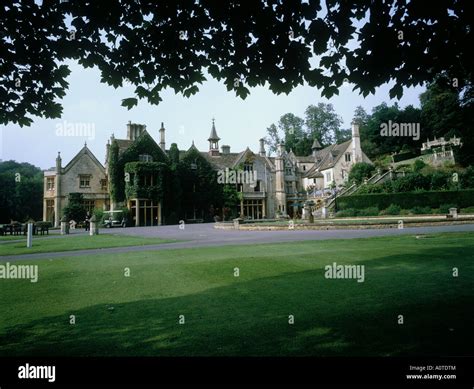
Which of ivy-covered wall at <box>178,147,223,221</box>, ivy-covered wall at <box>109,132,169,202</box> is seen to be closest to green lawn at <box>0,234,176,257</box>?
ivy-covered wall at <box>109,132,169,202</box>

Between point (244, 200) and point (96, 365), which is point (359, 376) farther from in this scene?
point (244, 200)

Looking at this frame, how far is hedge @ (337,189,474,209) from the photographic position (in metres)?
30.4

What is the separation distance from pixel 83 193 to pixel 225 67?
4130cm

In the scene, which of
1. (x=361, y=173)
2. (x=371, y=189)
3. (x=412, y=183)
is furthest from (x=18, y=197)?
(x=412, y=183)

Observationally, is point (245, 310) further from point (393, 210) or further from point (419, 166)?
point (419, 166)

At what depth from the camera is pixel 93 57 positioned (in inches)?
243

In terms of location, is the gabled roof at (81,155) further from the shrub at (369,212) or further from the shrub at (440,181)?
the shrub at (440,181)

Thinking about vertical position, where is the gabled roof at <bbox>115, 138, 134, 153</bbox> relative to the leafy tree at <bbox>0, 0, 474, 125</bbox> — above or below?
above

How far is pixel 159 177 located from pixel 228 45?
124 ft

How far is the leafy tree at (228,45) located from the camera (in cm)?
524

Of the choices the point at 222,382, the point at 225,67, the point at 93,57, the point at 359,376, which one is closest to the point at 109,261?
the point at 93,57

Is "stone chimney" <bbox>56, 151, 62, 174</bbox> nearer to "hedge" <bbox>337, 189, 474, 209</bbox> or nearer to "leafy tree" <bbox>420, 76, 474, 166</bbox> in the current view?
"hedge" <bbox>337, 189, 474, 209</bbox>

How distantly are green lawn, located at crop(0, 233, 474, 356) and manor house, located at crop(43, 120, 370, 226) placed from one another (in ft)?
100

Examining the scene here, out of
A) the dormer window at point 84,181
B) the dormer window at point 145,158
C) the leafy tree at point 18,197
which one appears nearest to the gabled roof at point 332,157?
the dormer window at point 145,158
